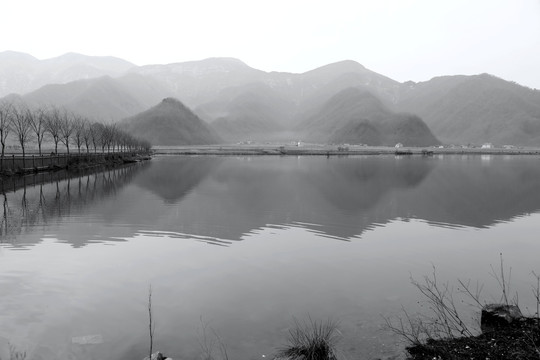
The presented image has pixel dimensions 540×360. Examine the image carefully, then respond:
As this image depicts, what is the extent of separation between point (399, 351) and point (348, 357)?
1228mm

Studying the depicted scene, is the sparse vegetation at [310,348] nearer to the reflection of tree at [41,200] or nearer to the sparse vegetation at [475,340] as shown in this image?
the sparse vegetation at [475,340]

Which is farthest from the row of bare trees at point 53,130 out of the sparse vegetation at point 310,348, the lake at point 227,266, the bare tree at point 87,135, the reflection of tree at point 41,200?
the sparse vegetation at point 310,348

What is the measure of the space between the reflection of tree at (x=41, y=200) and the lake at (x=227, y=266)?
6.5 inches

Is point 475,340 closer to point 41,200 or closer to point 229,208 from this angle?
point 229,208

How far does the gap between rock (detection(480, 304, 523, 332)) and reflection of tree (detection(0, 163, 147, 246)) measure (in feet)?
59.3

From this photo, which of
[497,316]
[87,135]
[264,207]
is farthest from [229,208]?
[87,135]

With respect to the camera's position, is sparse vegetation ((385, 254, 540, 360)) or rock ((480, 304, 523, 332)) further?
rock ((480, 304, 523, 332))

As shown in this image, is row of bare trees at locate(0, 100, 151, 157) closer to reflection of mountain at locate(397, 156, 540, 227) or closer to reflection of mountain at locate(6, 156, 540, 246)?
reflection of mountain at locate(6, 156, 540, 246)

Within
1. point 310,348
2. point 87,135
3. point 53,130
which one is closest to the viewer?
point 310,348

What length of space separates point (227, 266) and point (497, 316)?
30.1ft

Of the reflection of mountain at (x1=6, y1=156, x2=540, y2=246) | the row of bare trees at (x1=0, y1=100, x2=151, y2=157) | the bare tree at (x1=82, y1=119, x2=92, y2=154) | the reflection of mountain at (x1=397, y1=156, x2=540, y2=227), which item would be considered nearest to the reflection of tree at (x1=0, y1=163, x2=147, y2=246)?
the reflection of mountain at (x1=6, y1=156, x2=540, y2=246)

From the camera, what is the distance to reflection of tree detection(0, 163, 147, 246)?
73.0ft

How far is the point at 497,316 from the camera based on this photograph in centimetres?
1087

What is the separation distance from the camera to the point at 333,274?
615 inches
